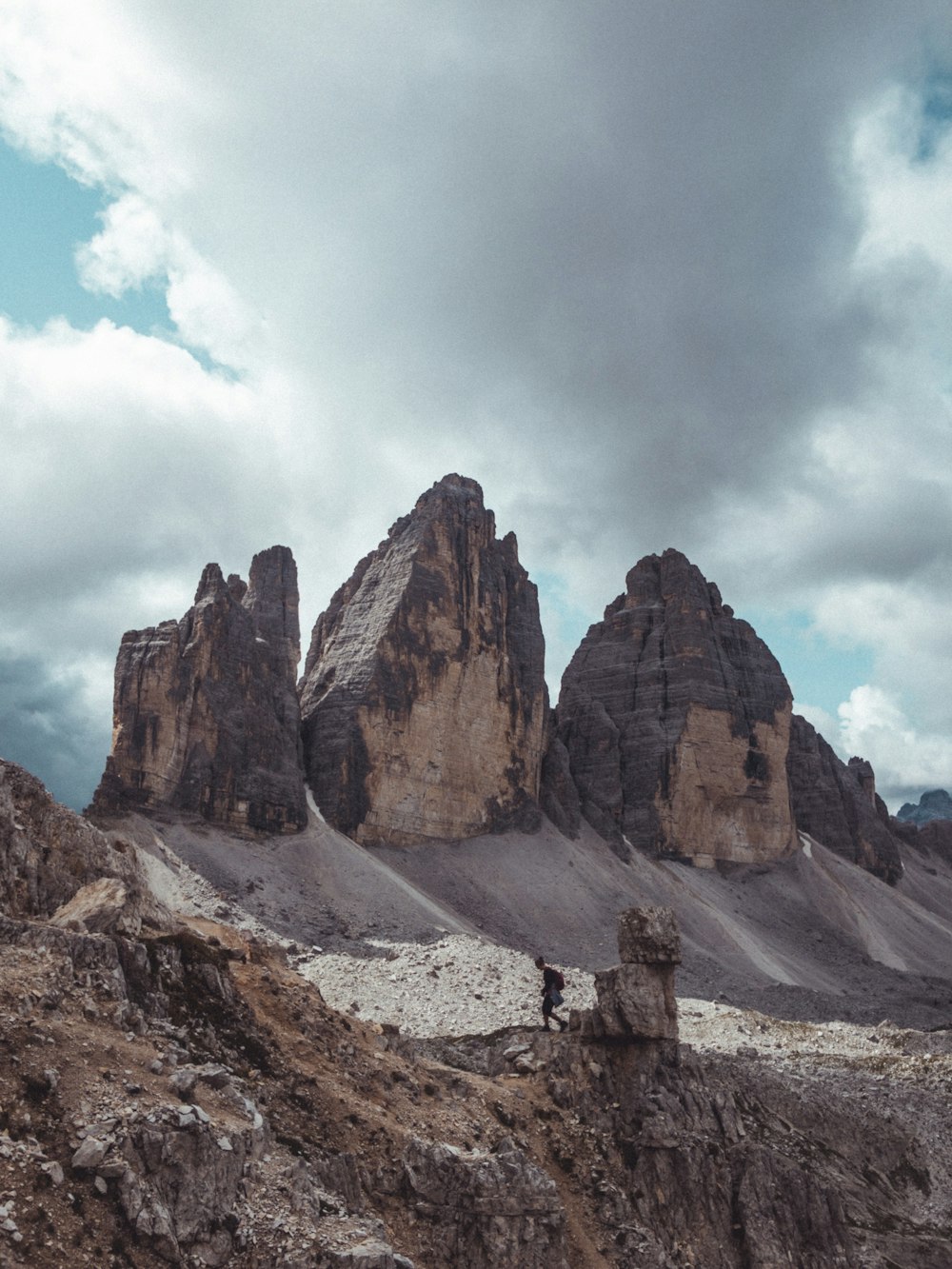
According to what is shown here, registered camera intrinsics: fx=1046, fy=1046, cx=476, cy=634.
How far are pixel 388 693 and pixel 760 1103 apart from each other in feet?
226

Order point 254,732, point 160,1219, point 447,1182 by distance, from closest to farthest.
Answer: point 160,1219, point 447,1182, point 254,732

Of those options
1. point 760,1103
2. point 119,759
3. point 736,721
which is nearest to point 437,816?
point 119,759

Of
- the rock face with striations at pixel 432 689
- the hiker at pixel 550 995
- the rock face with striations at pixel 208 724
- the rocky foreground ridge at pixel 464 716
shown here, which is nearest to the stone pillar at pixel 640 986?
the hiker at pixel 550 995

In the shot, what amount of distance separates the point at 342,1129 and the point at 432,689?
79936 millimetres

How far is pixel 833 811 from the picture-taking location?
14050 centimetres

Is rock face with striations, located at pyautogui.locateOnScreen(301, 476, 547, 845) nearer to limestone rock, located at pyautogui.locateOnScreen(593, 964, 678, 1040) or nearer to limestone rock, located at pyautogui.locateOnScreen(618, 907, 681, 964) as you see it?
limestone rock, located at pyautogui.locateOnScreen(618, 907, 681, 964)

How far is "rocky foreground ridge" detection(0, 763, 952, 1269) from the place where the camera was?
15031 millimetres

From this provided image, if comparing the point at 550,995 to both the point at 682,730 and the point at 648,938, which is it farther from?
the point at 682,730

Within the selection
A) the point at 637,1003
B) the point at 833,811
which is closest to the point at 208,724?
the point at 637,1003

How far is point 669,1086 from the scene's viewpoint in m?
26.1

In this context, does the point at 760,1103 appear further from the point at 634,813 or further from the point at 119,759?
the point at 634,813

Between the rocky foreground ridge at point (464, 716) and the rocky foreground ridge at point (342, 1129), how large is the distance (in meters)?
55.5

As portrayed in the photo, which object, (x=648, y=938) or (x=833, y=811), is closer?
(x=648, y=938)

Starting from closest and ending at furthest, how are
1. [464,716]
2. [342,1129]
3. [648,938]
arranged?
[342,1129] < [648,938] < [464,716]
